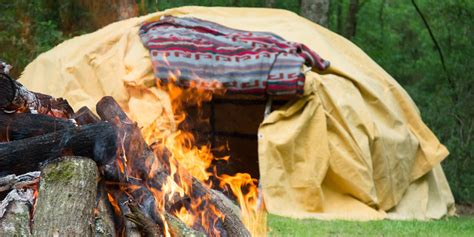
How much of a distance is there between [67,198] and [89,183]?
0.57 ft

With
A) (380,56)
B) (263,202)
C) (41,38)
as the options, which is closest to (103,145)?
(263,202)

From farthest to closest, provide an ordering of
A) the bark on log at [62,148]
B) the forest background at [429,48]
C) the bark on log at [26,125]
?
the forest background at [429,48] → the bark on log at [26,125] → the bark on log at [62,148]

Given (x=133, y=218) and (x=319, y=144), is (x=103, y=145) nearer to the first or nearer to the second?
(x=133, y=218)

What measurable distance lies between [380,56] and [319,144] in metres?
8.84

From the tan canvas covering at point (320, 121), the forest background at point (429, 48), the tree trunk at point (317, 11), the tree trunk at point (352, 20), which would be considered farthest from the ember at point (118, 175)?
the tree trunk at point (352, 20)

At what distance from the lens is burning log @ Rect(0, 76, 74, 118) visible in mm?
6016

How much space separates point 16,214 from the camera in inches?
195

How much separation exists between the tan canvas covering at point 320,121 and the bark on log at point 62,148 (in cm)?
459

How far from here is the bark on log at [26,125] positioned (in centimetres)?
583

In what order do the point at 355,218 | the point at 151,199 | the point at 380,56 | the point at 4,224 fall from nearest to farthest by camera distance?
the point at 4,224, the point at 151,199, the point at 355,218, the point at 380,56

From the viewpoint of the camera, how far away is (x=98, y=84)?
11.1 m

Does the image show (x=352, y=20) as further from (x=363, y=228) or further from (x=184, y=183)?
(x=184, y=183)

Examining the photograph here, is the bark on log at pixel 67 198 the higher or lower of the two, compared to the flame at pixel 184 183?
higher

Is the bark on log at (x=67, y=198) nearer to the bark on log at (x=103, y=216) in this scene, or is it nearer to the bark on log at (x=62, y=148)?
the bark on log at (x=103, y=216)
